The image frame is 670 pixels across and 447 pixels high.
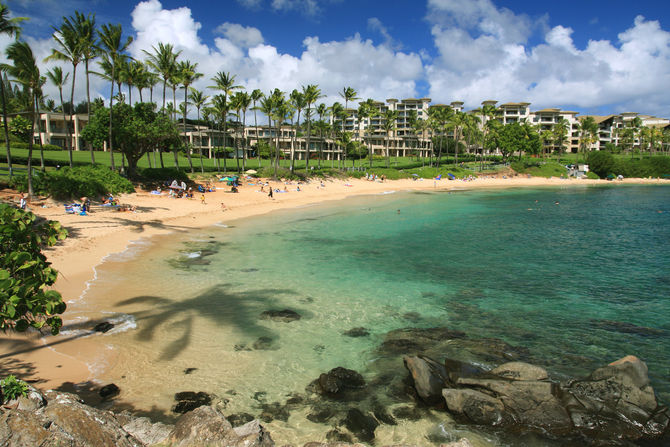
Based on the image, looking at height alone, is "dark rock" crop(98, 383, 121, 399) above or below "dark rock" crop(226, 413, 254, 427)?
above

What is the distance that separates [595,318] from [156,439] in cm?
1425

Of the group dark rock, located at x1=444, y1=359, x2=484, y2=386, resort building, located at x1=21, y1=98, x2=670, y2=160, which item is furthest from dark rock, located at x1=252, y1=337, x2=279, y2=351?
resort building, located at x1=21, y1=98, x2=670, y2=160

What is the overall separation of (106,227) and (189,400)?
20807 millimetres

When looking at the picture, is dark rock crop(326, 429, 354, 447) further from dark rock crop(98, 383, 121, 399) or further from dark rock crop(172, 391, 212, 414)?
dark rock crop(98, 383, 121, 399)

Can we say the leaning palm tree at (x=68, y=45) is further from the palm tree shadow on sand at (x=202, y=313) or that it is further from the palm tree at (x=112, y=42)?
the palm tree shadow on sand at (x=202, y=313)

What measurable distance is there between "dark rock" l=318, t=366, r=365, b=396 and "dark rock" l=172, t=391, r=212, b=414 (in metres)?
2.61

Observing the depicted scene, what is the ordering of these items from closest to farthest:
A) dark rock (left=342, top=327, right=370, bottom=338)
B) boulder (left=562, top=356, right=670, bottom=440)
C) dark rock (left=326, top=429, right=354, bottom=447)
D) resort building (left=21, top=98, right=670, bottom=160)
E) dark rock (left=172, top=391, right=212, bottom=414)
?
dark rock (left=326, top=429, right=354, bottom=447)
boulder (left=562, top=356, right=670, bottom=440)
dark rock (left=172, top=391, right=212, bottom=414)
dark rock (left=342, top=327, right=370, bottom=338)
resort building (left=21, top=98, right=670, bottom=160)

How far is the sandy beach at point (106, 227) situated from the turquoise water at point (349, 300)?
0.93 meters

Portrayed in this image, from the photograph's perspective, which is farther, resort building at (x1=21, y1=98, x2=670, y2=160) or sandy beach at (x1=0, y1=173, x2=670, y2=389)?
resort building at (x1=21, y1=98, x2=670, y2=160)

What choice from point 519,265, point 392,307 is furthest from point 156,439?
point 519,265

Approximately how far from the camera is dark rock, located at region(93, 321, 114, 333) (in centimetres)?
1162

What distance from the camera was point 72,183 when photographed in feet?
100.0

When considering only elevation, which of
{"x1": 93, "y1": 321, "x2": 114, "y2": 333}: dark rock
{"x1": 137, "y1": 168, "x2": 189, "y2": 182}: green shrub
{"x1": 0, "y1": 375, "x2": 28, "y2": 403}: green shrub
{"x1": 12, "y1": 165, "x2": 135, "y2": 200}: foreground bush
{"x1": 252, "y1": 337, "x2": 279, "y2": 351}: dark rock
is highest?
{"x1": 137, "y1": 168, "x2": 189, "y2": 182}: green shrub

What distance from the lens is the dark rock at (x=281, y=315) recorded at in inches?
522
